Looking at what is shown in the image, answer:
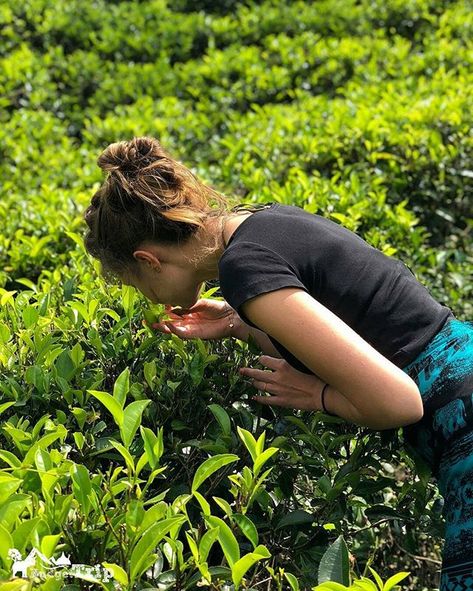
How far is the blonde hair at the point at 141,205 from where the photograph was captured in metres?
2.40

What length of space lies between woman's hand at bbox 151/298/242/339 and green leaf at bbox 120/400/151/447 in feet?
2.23

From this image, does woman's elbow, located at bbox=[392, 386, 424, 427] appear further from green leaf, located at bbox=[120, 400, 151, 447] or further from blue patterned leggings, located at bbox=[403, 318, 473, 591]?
green leaf, located at bbox=[120, 400, 151, 447]

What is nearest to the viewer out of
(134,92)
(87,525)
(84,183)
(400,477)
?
(87,525)

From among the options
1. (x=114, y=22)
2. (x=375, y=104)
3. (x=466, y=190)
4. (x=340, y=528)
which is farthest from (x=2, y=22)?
(x=340, y=528)

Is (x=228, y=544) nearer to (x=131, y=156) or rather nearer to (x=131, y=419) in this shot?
(x=131, y=419)

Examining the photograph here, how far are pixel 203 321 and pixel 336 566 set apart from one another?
1.10m

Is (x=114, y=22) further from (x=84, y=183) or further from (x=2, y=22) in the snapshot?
(x=84, y=183)

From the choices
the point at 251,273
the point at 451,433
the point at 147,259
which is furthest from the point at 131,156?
the point at 451,433

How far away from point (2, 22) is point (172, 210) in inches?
247

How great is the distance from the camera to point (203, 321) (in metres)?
2.79

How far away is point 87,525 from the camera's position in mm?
1897

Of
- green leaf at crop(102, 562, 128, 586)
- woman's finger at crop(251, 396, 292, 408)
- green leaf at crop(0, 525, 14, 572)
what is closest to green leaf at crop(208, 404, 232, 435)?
woman's finger at crop(251, 396, 292, 408)

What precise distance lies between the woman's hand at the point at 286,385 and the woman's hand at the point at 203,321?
27cm

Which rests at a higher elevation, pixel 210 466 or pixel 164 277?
pixel 164 277
